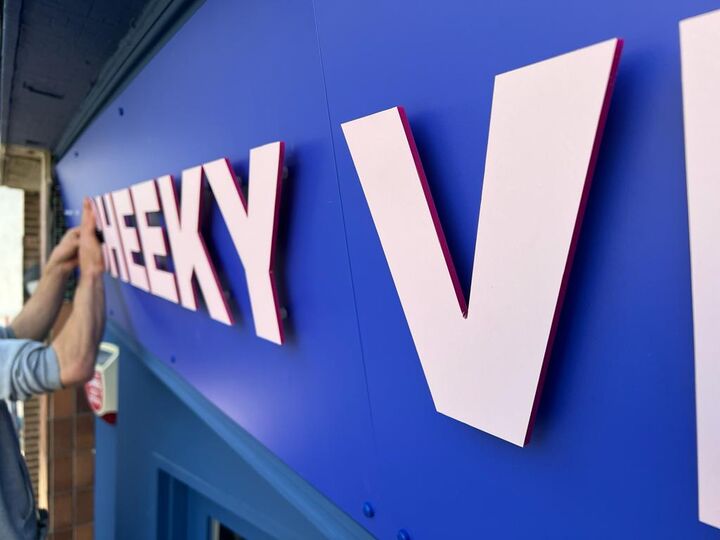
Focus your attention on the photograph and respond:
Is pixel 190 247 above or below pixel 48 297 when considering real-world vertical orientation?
above

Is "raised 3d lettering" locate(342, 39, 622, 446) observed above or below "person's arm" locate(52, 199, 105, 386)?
above

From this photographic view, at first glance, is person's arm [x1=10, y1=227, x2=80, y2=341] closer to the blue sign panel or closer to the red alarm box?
the red alarm box

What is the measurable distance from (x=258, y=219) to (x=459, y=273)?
0.34 meters

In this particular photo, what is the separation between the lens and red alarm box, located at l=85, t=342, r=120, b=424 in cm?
206

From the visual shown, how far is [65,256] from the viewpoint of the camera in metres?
1.59

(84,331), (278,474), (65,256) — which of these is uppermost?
(65,256)

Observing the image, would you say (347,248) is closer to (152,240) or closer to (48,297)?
(152,240)

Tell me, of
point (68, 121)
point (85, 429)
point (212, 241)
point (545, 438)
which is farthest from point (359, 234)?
point (85, 429)

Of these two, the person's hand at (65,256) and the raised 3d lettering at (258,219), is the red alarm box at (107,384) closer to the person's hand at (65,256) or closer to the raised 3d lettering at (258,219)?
the person's hand at (65,256)

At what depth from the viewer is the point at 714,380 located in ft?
0.90

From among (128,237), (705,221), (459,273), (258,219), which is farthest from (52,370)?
(705,221)

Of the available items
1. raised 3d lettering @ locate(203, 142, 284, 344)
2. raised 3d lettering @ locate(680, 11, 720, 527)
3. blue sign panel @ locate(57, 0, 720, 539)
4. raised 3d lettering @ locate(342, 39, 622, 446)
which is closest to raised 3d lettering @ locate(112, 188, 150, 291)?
blue sign panel @ locate(57, 0, 720, 539)

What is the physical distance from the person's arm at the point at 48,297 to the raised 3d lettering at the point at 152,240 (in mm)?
575

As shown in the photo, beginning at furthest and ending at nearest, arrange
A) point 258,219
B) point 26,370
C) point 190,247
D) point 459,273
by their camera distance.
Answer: point 26,370 → point 190,247 → point 258,219 → point 459,273
